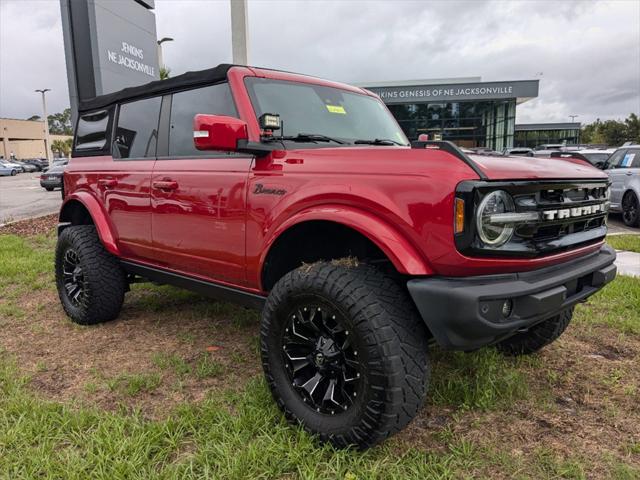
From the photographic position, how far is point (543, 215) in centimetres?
216

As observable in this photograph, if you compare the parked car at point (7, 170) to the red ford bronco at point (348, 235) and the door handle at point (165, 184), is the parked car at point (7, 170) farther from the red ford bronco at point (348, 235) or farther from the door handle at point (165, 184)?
the door handle at point (165, 184)

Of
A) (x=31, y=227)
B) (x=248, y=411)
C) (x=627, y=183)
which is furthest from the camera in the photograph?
(x=31, y=227)

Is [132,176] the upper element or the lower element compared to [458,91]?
lower

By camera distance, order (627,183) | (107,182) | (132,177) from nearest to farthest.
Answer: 1. (132,177)
2. (107,182)
3. (627,183)

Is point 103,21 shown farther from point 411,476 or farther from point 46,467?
point 411,476

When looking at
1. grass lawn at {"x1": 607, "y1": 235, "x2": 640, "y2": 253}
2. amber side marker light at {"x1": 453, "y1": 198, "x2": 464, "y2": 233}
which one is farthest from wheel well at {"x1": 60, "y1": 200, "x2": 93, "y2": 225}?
grass lawn at {"x1": 607, "y1": 235, "x2": 640, "y2": 253}

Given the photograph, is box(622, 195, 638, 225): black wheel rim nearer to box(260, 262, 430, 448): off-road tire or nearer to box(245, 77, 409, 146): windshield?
box(245, 77, 409, 146): windshield

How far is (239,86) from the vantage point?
2.93m

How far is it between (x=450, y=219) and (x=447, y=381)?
1362 millimetres

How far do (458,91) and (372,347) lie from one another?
30434mm

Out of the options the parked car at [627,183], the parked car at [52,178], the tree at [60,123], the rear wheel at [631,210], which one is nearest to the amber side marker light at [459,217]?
the parked car at [627,183]

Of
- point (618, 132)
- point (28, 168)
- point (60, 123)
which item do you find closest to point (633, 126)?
point (618, 132)

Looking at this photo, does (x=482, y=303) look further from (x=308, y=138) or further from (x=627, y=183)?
(x=627, y=183)

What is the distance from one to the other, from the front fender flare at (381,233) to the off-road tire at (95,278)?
2.28 metres
